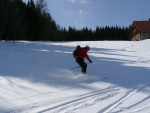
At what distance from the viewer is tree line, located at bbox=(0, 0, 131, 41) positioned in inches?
1728

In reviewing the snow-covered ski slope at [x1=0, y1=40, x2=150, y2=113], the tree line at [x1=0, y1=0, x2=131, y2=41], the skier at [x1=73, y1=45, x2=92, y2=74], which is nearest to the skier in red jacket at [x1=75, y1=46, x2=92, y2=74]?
the skier at [x1=73, y1=45, x2=92, y2=74]

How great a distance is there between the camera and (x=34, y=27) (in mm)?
68562

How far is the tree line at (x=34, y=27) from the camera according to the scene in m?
43.9

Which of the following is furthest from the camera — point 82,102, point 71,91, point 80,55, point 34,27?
point 34,27

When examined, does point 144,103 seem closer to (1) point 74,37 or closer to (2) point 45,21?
(2) point 45,21

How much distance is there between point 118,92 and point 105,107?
2.12m

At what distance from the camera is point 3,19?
43.1 m

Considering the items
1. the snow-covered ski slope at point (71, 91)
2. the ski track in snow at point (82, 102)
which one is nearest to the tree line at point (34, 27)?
the snow-covered ski slope at point (71, 91)

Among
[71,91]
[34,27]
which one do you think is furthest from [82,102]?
[34,27]

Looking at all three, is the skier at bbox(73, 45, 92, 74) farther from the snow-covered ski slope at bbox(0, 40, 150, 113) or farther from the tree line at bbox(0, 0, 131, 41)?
the tree line at bbox(0, 0, 131, 41)

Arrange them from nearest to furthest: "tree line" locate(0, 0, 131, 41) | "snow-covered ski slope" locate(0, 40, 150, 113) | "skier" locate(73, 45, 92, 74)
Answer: "snow-covered ski slope" locate(0, 40, 150, 113) → "skier" locate(73, 45, 92, 74) → "tree line" locate(0, 0, 131, 41)

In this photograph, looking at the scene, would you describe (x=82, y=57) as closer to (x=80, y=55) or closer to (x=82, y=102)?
(x=80, y=55)

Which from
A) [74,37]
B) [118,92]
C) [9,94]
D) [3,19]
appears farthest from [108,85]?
[74,37]

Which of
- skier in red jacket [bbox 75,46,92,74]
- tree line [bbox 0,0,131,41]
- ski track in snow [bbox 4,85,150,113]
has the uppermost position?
tree line [bbox 0,0,131,41]
